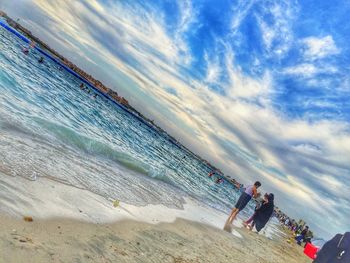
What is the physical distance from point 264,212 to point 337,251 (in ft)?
41.5

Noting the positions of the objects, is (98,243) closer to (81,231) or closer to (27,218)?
(81,231)

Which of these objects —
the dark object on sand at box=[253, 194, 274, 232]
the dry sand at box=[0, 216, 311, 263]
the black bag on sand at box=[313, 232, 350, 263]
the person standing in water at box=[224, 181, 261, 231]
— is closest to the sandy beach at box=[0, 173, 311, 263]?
the dry sand at box=[0, 216, 311, 263]

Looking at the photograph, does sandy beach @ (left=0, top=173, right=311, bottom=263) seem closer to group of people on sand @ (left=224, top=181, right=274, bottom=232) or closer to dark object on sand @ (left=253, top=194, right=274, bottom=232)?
group of people on sand @ (left=224, top=181, right=274, bottom=232)

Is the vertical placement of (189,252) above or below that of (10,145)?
above

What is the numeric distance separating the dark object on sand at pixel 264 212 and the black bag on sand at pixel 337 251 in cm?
1129

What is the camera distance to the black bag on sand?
23.2 ft

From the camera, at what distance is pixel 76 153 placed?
43.1ft

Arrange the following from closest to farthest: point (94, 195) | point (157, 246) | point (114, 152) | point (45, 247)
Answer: point (45, 247)
point (157, 246)
point (94, 195)
point (114, 152)

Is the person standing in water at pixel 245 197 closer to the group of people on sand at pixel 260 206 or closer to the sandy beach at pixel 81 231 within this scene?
the group of people on sand at pixel 260 206

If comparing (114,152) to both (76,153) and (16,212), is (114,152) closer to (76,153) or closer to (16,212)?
(76,153)

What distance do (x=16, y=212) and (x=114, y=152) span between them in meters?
14.4

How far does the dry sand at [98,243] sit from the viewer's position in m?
4.42

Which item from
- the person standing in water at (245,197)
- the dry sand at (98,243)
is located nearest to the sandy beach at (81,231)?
the dry sand at (98,243)

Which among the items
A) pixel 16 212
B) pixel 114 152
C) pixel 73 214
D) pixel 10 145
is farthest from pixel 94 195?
pixel 114 152
